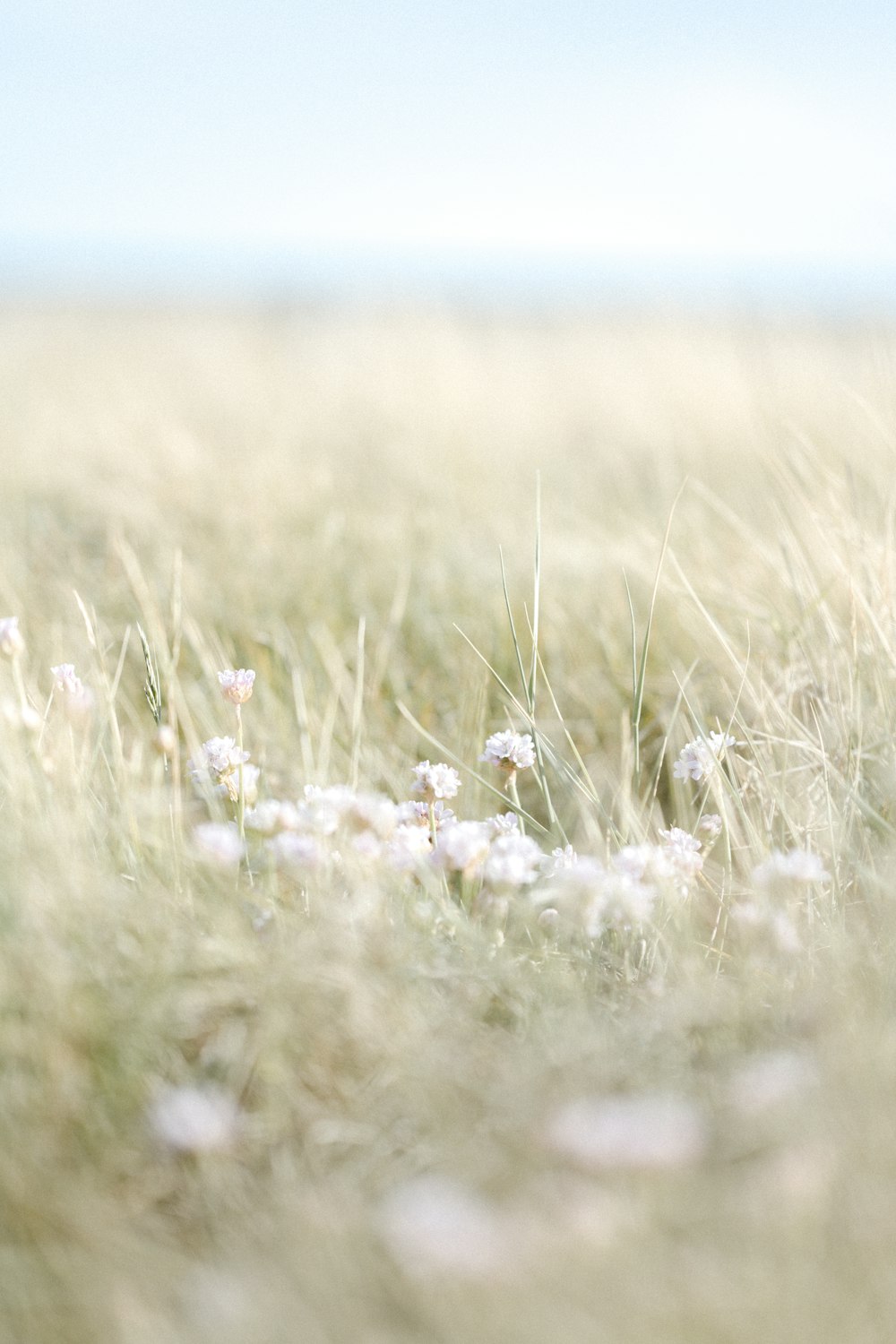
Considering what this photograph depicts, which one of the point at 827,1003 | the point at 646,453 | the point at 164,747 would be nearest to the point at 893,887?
the point at 827,1003

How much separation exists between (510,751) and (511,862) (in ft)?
0.92

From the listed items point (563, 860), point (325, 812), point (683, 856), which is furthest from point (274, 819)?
point (683, 856)

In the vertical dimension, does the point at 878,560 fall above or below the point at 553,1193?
above

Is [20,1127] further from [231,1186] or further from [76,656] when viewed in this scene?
[76,656]

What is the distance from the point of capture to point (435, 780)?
51.4 inches

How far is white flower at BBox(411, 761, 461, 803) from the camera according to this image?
1.30 meters

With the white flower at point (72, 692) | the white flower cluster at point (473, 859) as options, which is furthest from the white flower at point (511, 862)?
the white flower at point (72, 692)

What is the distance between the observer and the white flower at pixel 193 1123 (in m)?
0.83

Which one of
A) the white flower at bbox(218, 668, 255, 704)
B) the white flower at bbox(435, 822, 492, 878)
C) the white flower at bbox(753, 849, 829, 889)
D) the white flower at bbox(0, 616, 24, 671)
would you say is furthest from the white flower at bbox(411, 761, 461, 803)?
the white flower at bbox(0, 616, 24, 671)

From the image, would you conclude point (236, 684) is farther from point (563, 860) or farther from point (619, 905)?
point (619, 905)

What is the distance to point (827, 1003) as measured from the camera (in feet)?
3.04

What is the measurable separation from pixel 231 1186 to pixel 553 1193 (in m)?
0.28

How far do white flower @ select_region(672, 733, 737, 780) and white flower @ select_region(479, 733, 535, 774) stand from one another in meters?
0.20

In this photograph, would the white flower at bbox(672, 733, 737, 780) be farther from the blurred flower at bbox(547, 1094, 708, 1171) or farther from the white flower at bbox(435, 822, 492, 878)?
the blurred flower at bbox(547, 1094, 708, 1171)
